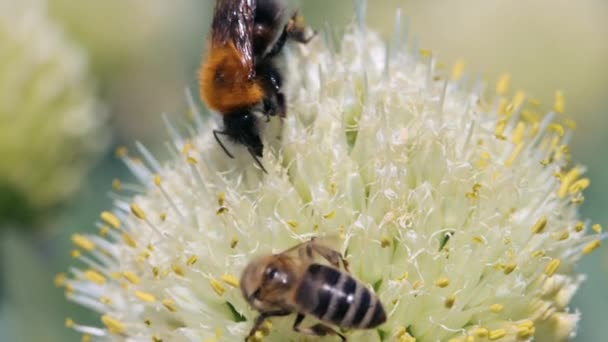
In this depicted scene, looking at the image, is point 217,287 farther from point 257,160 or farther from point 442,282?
point 442,282

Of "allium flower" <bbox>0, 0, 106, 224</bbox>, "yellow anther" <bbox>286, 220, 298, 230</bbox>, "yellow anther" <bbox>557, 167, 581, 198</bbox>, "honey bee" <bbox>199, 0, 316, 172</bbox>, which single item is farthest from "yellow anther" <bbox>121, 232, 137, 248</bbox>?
"allium flower" <bbox>0, 0, 106, 224</bbox>

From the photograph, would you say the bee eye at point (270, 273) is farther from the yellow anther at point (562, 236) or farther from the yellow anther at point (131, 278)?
the yellow anther at point (562, 236)

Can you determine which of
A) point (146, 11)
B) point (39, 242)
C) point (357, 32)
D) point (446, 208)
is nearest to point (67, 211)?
point (39, 242)

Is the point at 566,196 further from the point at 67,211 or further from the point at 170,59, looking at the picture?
the point at 170,59

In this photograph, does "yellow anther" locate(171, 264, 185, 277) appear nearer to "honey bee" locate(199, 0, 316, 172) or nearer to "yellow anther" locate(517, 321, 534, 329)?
"honey bee" locate(199, 0, 316, 172)

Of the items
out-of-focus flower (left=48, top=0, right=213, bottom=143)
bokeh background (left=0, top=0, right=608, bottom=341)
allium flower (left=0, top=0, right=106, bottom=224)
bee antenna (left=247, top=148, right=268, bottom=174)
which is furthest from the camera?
out-of-focus flower (left=48, top=0, right=213, bottom=143)

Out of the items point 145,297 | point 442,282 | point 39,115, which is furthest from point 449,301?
point 39,115
